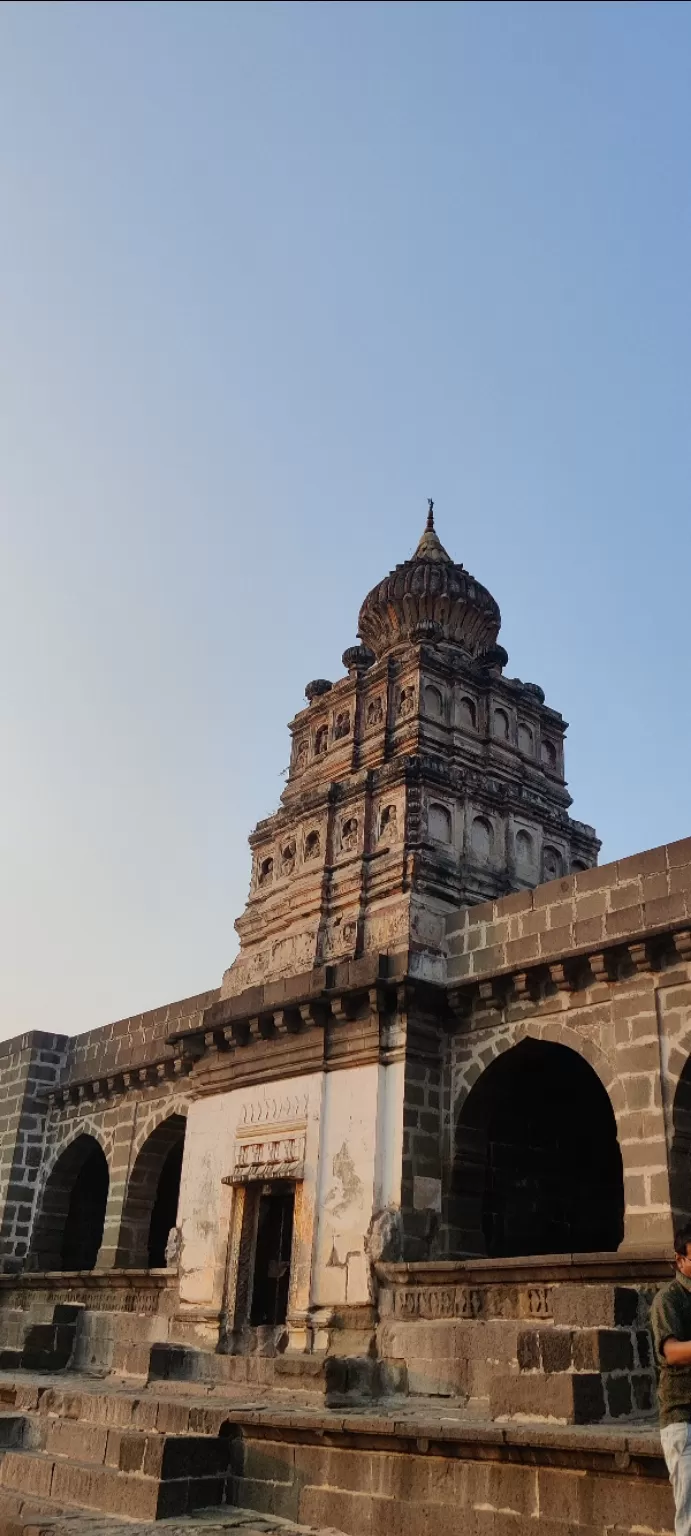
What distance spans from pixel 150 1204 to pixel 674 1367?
42.4 ft

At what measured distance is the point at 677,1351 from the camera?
5270 mm

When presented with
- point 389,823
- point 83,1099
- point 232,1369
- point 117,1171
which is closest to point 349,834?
point 389,823

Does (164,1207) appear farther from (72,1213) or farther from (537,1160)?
(537,1160)

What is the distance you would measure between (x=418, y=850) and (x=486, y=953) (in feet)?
6.93

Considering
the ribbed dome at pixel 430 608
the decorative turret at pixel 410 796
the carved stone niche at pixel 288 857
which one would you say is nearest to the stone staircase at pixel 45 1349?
the decorative turret at pixel 410 796

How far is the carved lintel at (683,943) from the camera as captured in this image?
1033cm

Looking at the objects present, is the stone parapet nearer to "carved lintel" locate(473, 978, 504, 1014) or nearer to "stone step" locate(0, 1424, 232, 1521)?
"carved lintel" locate(473, 978, 504, 1014)

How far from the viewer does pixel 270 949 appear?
15.4 meters

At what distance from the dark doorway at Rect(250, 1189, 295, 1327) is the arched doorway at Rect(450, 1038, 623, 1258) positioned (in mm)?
2244

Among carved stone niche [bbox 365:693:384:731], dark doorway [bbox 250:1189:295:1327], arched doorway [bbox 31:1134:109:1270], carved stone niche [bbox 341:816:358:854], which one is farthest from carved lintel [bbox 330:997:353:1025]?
arched doorway [bbox 31:1134:109:1270]

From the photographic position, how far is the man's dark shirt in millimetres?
5387

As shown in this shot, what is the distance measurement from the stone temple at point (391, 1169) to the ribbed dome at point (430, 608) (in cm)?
5

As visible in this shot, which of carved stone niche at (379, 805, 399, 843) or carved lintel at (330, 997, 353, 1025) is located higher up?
carved stone niche at (379, 805, 399, 843)

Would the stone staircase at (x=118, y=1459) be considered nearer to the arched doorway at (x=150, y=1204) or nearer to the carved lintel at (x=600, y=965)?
the carved lintel at (x=600, y=965)
